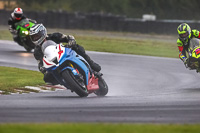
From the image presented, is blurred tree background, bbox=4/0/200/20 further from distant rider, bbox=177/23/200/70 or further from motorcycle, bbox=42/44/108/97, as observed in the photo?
motorcycle, bbox=42/44/108/97

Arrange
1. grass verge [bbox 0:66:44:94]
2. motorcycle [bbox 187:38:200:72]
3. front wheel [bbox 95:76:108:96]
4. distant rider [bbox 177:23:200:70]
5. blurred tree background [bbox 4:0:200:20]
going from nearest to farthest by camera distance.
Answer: front wheel [bbox 95:76:108:96], grass verge [bbox 0:66:44:94], motorcycle [bbox 187:38:200:72], distant rider [bbox 177:23:200:70], blurred tree background [bbox 4:0:200:20]

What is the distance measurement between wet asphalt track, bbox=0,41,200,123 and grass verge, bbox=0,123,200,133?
62 centimetres

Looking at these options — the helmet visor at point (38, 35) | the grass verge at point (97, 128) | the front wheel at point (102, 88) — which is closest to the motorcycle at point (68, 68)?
the helmet visor at point (38, 35)

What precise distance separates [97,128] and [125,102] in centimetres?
317

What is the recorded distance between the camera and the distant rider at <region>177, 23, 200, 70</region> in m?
13.2

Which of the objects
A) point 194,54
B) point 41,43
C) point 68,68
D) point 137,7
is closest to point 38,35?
point 41,43

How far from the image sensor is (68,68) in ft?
33.4

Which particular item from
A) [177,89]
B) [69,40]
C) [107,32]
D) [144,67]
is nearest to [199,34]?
[177,89]

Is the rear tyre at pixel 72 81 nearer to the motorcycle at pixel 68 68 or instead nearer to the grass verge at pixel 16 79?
the motorcycle at pixel 68 68

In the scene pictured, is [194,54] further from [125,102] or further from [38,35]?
[38,35]

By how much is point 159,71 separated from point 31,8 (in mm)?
41360

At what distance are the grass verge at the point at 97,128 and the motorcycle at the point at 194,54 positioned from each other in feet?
20.1

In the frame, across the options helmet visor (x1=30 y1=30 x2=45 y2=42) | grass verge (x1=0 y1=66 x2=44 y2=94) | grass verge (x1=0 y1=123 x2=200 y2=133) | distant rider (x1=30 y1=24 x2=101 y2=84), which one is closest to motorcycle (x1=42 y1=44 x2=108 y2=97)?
distant rider (x1=30 y1=24 x2=101 y2=84)

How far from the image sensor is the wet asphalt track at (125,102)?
7.72 m
